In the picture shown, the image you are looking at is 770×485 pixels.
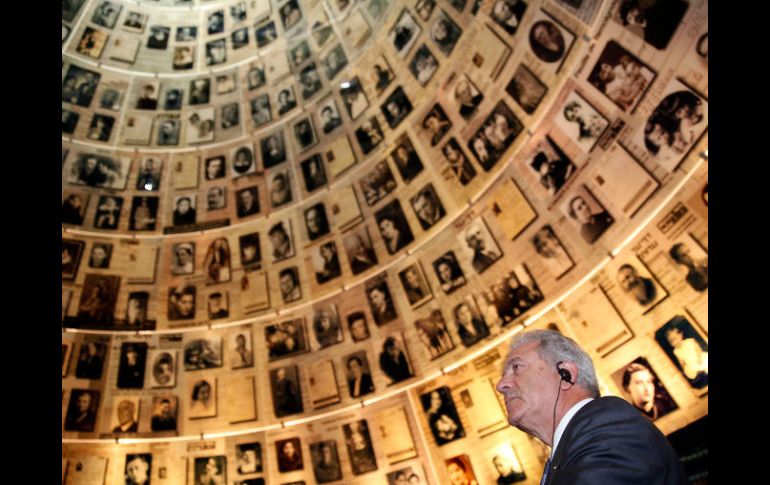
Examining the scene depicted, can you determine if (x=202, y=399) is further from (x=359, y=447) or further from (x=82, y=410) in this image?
(x=359, y=447)

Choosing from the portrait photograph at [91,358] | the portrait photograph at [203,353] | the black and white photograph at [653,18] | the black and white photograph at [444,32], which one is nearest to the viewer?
the black and white photograph at [653,18]

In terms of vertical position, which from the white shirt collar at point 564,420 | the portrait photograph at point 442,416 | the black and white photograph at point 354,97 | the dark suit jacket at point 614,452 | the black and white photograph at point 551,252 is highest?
the black and white photograph at point 354,97

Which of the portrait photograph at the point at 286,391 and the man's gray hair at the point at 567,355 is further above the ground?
the portrait photograph at the point at 286,391

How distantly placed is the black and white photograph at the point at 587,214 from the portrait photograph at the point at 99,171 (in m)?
13.7

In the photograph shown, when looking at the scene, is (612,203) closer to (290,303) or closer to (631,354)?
(631,354)

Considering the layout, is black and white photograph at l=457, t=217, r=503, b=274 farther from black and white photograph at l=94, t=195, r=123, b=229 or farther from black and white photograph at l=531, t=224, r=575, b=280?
black and white photograph at l=94, t=195, r=123, b=229

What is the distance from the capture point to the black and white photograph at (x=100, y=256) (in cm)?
1844

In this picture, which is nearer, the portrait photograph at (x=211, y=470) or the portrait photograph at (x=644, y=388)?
the portrait photograph at (x=644, y=388)

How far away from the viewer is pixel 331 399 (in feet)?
53.2

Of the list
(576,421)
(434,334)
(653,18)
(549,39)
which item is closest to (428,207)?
(434,334)

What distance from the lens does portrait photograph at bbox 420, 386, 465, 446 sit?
46.5 feet

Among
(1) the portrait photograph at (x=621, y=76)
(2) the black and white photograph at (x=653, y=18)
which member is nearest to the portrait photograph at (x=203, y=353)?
(1) the portrait photograph at (x=621, y=76)

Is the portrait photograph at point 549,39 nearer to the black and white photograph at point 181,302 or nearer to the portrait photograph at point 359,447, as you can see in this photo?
the portrait photograph at point 359,447

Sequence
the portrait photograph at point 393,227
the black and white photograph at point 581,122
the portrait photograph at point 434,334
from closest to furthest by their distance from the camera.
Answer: the black and white photograph at point 581,122 < the portrait photograph at point 434,334 < the portrait photograph at point 393,227
